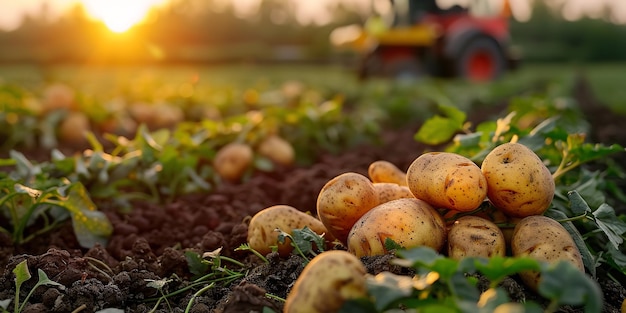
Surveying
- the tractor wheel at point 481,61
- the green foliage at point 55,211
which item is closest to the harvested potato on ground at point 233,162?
the green foliage at point 55,211

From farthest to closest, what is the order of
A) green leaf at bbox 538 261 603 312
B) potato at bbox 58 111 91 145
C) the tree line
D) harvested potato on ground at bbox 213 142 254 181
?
the tree line, potato at bbox 58 111 91 145, harvested potato on ground at bbox 213 142 254 181, green leaf at bbox 538 261 603 312

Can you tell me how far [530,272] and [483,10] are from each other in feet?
42.7

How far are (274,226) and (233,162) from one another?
1670mm

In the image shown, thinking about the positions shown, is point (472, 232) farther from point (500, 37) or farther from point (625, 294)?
point (500, 37)

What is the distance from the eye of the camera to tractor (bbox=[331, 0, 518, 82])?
12.4 meters

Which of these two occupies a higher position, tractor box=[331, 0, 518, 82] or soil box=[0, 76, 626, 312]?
soil box=[0, 76, 626, 312]

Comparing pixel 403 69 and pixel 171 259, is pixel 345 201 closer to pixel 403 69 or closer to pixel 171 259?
pixel 171 259

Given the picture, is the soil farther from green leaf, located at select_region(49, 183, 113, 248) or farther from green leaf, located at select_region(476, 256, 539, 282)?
green leaf, located at select_region(476, 256, 539, 282)

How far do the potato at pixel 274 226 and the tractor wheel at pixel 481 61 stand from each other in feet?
35.0

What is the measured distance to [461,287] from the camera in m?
1.41

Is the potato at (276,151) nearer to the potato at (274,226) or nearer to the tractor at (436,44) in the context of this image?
the potato at (274,226)

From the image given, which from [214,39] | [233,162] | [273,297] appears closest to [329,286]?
[273,297]

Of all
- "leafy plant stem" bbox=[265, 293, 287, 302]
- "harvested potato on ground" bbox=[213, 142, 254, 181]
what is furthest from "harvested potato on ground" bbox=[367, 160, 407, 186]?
"harvested potato on ground" bbox=[213, 142, 254, 181]

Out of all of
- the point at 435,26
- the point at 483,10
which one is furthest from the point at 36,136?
the point at 483,10
